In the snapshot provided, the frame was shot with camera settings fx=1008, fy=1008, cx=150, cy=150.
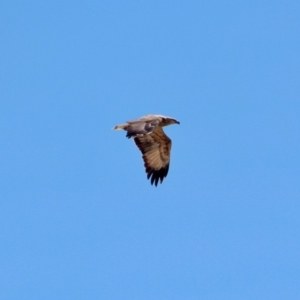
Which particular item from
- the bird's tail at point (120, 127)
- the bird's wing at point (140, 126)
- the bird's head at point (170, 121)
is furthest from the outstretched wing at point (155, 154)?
the bird's tail at point (120, 127)

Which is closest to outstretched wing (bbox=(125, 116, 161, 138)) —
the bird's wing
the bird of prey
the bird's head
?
the bird's wing

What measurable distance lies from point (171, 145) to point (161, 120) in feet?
6.15

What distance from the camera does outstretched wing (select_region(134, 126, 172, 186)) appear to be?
27.9 m

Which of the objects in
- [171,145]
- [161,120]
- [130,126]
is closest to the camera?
[130,126]

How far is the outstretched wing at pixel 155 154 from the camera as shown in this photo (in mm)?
27938

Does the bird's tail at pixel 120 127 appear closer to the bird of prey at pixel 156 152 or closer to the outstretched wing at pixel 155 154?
the bird of prey at pixel 156 152

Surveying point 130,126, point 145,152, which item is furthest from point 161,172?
point 130,126

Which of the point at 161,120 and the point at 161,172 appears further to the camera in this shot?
the point at 161,172

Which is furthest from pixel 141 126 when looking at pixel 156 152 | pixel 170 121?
pixel 156 152

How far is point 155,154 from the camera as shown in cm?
2811

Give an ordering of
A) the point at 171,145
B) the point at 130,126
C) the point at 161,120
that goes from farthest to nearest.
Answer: the point at 171,145 → the point at 161,120 → the point at 130,126

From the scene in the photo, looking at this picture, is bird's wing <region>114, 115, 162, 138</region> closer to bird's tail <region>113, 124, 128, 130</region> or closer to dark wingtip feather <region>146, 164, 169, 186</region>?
bird's tail <region>113, 124, 128, 130</region>

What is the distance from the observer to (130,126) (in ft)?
79.3

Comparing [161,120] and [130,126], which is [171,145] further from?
[130,126]
